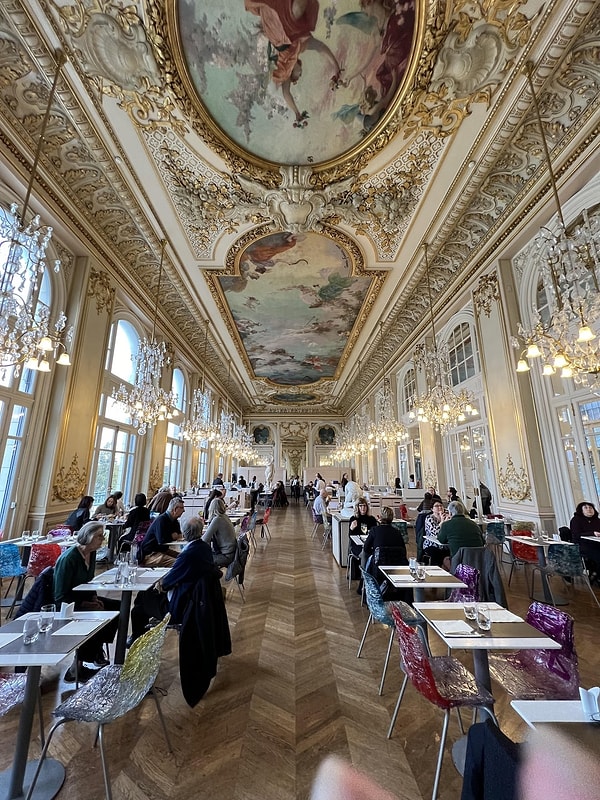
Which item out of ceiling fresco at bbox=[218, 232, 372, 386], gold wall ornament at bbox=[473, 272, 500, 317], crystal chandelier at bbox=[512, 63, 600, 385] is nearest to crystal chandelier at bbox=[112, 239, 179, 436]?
ceiling fresco at bbox=[218, 232, 372, 386]

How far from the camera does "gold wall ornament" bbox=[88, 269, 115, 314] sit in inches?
252

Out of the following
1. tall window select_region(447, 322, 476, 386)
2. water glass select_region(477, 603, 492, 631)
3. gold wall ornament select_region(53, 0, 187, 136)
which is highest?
gold wall ornament select_region(53, 0, 187, 136)

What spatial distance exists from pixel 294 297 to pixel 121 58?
5.97 m

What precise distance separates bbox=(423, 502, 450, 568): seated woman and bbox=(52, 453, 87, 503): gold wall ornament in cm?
574

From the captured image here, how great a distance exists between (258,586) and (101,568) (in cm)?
284

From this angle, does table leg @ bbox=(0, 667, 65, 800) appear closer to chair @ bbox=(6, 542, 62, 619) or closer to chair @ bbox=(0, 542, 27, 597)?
chair @ bbox=(6, 542, 62, 619)

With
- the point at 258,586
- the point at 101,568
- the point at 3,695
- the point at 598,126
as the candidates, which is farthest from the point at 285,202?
the point at 101,568

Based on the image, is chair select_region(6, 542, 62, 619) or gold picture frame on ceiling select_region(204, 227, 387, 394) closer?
chair select_region(6, 542, 62, 619)

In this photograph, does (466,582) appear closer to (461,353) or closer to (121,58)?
(121,58)

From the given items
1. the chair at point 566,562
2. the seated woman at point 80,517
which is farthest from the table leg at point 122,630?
the chair at point 566,562

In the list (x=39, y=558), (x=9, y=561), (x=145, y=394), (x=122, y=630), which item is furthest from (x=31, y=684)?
(x=145, y=394)

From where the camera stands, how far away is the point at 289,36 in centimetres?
372

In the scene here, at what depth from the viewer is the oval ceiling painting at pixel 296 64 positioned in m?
3.55

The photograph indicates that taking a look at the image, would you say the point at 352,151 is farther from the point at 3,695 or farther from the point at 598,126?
the point at 3,695
